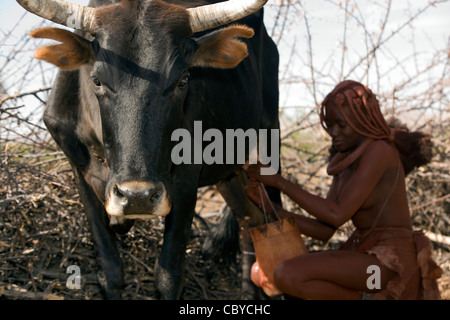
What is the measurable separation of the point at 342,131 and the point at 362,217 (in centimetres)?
54

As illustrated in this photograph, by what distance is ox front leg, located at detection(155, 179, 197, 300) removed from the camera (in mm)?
3393

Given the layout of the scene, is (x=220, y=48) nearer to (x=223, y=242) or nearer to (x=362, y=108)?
(x=362, y=108)

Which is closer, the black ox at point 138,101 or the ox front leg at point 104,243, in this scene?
the black ox at point 138,101

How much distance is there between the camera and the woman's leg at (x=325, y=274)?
319 cm

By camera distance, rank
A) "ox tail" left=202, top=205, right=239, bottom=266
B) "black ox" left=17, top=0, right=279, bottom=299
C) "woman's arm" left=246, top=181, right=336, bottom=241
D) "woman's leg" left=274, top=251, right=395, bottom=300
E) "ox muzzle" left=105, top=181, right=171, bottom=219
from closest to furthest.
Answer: "ox muzzle" left=105, top=181, right=171, bottom=219, "black ox" left=17, top=0, right=279, bottom=299, "woman's leg" left=274, top=251, right=395, bottom=300, "woman's arm" left=246, top=181, right=336, bottom=241, "ox tail" left=202, top=205, right=239, bottom=266

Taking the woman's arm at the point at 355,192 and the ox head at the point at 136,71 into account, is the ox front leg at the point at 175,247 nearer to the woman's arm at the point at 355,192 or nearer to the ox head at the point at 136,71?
the ox head at the point at 136,71

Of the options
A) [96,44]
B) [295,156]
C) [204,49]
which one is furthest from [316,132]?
[96,44]

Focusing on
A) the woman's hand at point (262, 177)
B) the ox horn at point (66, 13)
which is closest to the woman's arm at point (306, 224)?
the woman's hand at point (262, 177)

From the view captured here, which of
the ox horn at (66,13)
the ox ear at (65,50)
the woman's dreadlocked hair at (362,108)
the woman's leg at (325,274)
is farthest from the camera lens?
the woman's dreadlocked hair at (362,108)

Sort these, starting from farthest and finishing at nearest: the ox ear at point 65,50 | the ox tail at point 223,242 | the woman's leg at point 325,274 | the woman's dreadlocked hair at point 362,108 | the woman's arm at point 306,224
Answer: the ox tail at point 223,242 → the woman's arm at point 306,224 → the woman's dreadlocked hair at point 362,108 → the woman's leg at point 325,274 → the ox ear at point 65,50

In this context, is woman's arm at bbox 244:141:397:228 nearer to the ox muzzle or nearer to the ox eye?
the ox muzzle

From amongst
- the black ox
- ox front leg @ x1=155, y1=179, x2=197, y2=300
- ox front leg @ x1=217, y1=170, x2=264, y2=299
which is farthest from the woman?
ox front leg @ x1=217, y1=170, x2=264, y2=299

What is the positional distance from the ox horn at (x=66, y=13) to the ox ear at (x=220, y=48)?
597 millimetres

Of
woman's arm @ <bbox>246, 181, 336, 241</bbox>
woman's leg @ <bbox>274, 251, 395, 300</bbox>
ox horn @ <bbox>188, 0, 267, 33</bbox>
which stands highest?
ox horn @ <bbox>188, 0, 267, 33</bbox>
